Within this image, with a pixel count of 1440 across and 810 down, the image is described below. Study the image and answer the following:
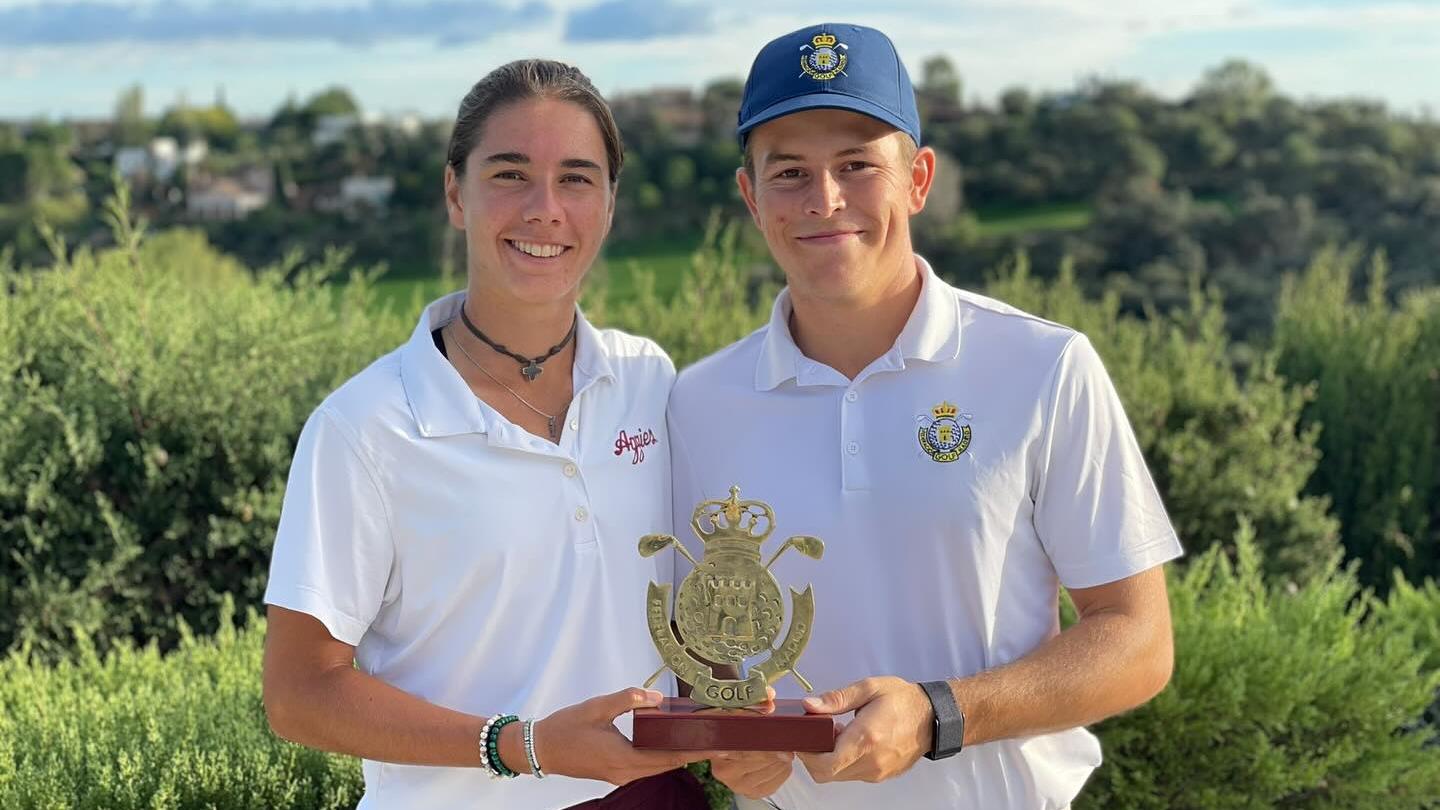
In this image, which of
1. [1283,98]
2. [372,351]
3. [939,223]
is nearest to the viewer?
[372,351]

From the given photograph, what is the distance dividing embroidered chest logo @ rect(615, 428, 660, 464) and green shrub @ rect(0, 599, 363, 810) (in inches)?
55.8

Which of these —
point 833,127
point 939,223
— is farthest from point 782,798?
point 939,223

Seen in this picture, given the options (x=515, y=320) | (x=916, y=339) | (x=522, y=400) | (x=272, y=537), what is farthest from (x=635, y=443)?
(x=272, y=537)

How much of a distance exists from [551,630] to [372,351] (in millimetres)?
4184

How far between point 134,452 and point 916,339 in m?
3.83

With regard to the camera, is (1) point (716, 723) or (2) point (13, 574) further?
(2) point (13, 574)

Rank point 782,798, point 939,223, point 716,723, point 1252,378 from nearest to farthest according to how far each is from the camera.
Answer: point 716,723 < point 782,798 < point 1252,378 < point 939,223

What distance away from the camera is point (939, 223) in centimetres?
3512

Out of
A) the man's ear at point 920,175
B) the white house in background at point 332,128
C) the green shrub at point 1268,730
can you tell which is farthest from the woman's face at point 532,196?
the white house in background at point 332,128

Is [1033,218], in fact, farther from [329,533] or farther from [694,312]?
[329,533]

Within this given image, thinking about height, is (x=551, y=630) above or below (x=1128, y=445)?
below

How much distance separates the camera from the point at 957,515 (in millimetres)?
2748

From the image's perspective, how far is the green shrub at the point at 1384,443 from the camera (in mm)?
8586

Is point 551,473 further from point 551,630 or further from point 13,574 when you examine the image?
point 13,574
